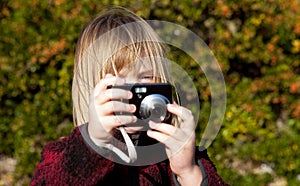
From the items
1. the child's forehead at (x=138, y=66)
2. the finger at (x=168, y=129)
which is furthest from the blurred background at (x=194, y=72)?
the finger at (x=168, y=129)

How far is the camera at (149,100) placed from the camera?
171cm

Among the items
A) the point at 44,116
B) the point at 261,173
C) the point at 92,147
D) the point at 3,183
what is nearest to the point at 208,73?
the point at 261,173

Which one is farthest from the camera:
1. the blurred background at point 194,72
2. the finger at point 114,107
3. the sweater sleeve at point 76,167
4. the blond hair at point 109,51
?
the blurred background at point 194,72

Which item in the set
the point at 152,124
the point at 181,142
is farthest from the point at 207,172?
the point at 152,124

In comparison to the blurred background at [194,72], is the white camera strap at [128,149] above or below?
below

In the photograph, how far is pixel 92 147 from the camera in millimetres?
1761

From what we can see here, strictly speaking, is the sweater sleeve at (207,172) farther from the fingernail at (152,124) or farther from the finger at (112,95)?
the finger at (112,95)

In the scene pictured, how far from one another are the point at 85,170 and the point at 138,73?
31 cm

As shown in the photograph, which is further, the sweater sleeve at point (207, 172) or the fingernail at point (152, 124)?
the sweater sleeve at point (207, 172)

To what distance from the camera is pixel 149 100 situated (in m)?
1.71

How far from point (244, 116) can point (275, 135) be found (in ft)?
0.69

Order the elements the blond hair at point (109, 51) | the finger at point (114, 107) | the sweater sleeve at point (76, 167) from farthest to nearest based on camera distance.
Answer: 1. the blond hair at point (109, 51)
2. the sweater sleeve at point (76, 167)
3. the finger at point (114, 107)

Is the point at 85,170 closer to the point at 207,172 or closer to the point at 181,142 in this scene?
the point at 181,142

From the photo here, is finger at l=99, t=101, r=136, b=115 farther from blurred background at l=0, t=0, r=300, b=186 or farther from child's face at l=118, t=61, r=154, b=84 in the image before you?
blurred background at l=0, t=0, r=300, b=186
